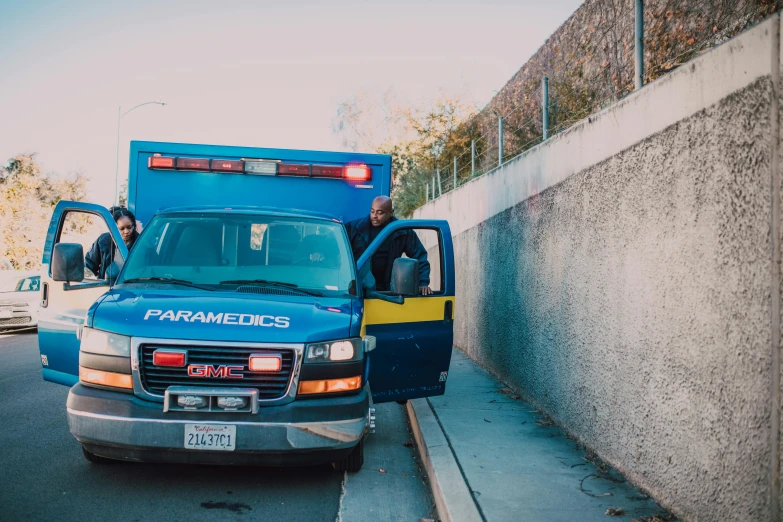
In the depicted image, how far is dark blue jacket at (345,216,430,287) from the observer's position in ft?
25.8

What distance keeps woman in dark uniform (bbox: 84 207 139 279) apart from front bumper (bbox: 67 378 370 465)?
2462 millimetres

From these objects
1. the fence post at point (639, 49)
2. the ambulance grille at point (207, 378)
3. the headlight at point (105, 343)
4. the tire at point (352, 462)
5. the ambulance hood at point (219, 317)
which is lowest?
the tire at point (352, 462)

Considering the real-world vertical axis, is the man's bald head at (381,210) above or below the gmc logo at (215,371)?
above

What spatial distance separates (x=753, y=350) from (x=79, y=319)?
5192 mm

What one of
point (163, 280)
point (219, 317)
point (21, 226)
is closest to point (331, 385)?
point (219, 317)

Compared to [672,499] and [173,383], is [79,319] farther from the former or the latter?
[672,499]

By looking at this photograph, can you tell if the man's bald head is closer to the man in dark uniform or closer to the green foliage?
the man in dark uniform

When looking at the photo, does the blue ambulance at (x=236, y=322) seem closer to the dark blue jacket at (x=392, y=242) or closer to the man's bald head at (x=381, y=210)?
the dark blue jacket at (x=392, y=242)

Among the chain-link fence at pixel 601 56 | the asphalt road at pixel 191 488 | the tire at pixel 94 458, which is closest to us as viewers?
the asphalt road at pixel 191 488

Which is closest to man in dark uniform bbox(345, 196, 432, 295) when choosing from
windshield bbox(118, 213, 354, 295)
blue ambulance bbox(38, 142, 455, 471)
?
blue ambulance bbox(38, 142, 455, 471)

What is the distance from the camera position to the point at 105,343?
4977mm

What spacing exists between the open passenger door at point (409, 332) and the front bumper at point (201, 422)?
1424 mm

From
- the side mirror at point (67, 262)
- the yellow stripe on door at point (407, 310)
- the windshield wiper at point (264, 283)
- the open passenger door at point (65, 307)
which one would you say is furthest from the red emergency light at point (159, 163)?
the yellow stripe on door at point (407, 310)

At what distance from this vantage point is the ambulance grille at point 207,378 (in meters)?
4.89
